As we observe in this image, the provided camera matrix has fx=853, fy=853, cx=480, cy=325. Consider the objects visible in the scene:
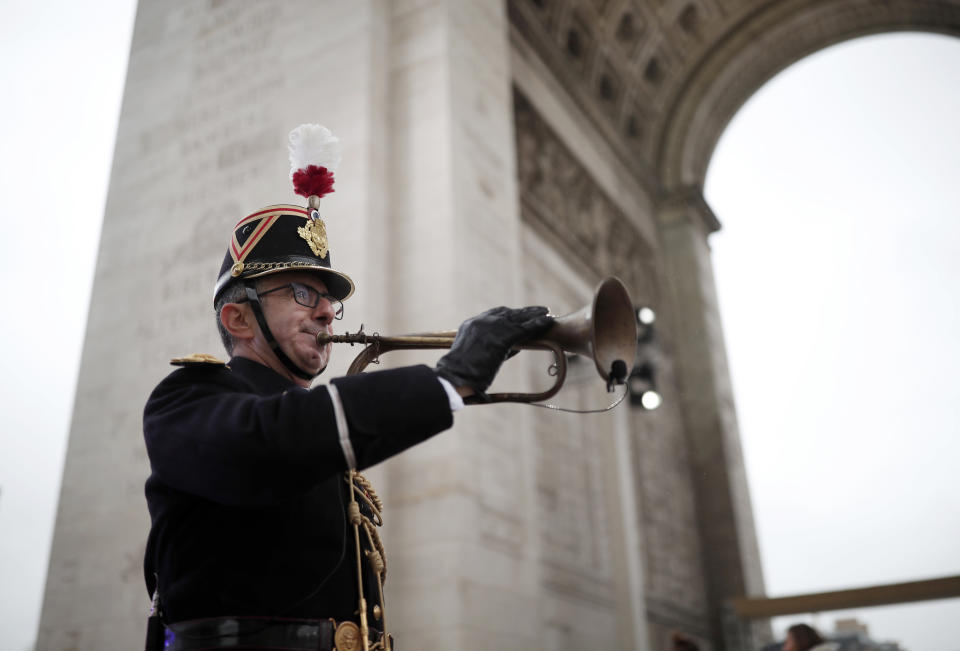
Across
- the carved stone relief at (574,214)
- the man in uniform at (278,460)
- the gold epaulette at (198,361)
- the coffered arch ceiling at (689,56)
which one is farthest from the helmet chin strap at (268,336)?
the coffered arch ceiling at (689,56)

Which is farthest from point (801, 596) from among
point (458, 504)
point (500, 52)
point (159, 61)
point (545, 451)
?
point (159, 61)

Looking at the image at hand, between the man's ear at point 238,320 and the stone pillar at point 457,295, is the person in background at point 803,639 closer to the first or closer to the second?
the stone pillar at point 457,295

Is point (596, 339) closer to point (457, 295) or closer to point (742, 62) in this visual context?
point (457, 295)

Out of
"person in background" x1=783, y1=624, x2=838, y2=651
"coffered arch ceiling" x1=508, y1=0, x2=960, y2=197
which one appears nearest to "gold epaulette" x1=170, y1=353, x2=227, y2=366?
"person in background" x1=783, y1=624, x2=838, y2=651

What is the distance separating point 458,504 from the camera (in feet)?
20.1

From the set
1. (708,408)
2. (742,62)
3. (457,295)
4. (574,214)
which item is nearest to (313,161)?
(457,295)

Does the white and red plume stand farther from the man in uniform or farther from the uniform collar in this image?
the uniform collar

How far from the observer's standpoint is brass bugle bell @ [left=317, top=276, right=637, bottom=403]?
1.95 meters

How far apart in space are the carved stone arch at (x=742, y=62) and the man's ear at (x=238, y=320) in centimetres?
1463

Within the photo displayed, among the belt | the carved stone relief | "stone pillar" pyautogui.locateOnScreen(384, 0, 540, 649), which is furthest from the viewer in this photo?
the carved stone relief

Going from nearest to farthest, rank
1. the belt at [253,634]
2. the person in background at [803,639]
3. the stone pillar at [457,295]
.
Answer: the belt at [253,634] < the stone pillar at [457,295] < the person in background at [803,639]

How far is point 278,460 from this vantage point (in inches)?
67.4

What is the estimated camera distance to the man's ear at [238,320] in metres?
2.37

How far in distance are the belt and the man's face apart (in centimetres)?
69
